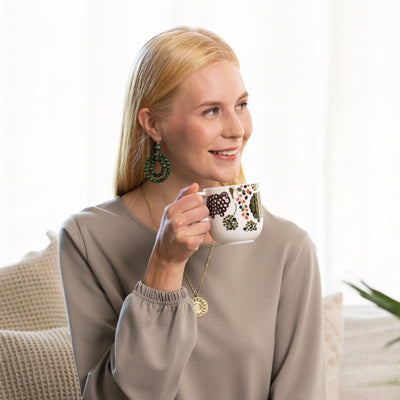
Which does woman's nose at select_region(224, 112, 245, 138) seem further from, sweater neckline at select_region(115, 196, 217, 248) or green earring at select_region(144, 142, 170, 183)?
sweater neckline at select_region(115, 196, 217, 248)

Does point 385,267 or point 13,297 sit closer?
point 13,297

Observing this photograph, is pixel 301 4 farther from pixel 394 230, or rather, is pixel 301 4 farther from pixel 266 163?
pixel 394 230

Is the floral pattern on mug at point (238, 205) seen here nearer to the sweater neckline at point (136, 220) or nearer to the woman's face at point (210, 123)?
the woman's face at point (210, 123)

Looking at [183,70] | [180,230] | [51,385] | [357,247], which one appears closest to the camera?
[180,230]

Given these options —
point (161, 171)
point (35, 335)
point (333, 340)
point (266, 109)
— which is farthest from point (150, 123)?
point (266, 109)

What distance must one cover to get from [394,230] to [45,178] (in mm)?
1555

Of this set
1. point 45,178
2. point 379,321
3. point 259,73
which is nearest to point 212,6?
point 259,73

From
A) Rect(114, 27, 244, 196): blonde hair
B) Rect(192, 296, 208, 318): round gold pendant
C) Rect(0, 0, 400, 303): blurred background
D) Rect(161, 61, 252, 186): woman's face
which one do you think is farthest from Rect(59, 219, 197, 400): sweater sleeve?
Rect(0, 0, 400, 303): blurred background

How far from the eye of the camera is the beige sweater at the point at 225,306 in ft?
4.20

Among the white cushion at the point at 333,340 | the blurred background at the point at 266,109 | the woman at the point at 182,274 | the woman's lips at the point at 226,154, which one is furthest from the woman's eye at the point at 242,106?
the blurred background at the point at 266,109

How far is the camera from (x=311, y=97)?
2.66m

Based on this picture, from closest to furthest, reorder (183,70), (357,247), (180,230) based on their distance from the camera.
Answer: (180,230) → (183,70) → (357,247)

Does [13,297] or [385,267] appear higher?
[13,297]

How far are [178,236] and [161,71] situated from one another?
0.38 metres
